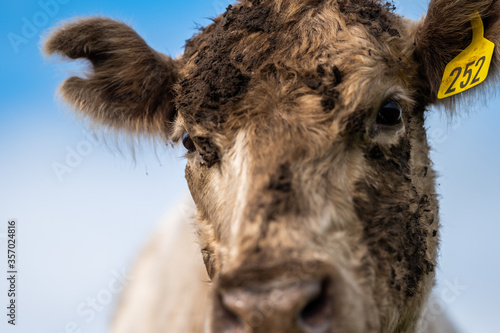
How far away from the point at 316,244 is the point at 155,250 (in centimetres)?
424

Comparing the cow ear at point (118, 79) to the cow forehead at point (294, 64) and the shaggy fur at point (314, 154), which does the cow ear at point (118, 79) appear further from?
the cow forehead at point (294, 64)

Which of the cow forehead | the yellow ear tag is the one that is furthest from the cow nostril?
the yellow ear tag

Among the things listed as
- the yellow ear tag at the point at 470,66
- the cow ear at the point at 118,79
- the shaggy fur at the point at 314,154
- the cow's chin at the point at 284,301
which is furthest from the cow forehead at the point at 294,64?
the cow's chin at the point at 284,301

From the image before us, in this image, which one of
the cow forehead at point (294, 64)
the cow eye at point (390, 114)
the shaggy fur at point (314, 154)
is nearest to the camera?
the shaggy fur at point (314, 154)

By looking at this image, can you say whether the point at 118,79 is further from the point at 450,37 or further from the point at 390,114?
the point at 450,37

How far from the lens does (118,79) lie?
4289mm

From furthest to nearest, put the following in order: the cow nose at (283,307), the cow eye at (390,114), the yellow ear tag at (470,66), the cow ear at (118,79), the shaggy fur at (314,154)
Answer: the cow ear at (118,79)
the yellow ear tag at (470,66)
the cow eye at (390,114)
the shaggy fur at (314,154)
the cow nose at (283,307)

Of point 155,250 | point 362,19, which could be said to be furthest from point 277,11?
point 155,250

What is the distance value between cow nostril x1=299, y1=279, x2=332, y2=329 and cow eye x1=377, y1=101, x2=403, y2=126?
132 cm

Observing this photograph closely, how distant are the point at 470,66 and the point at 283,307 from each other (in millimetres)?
2377

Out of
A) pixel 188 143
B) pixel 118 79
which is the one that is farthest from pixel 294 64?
pixel 118 79

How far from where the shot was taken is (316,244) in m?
2.31

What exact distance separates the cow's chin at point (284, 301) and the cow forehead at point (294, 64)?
98 cm

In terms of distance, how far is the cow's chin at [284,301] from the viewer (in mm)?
1969
